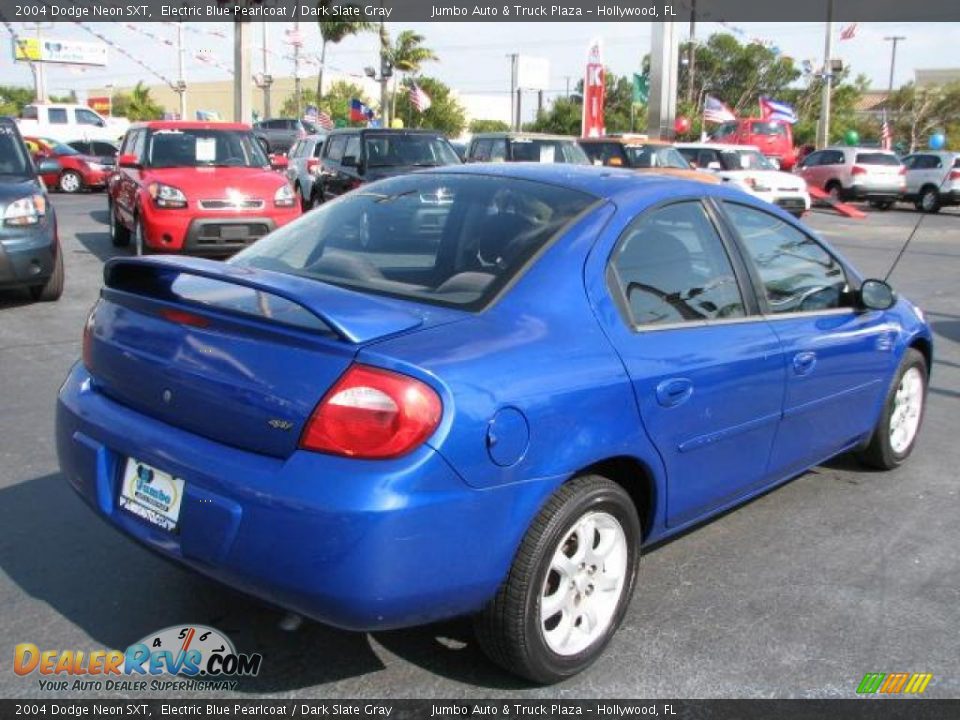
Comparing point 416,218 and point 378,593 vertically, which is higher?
point 416,218

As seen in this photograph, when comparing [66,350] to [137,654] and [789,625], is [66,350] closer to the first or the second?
[137,654]

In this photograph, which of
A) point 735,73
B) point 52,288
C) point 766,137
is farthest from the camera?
point 735,73

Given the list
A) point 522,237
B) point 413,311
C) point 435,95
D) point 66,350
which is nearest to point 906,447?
point 522,237

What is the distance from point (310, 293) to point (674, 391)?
125 cm

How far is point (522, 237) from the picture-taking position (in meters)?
3.23

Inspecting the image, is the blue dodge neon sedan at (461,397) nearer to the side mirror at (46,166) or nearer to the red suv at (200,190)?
the side mirror at (46,166)

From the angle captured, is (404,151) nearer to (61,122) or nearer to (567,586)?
(567,586)

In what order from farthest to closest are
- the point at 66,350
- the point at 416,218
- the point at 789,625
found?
1. the point at 66,350
2. the point at 416,218
3. the point at 789,625

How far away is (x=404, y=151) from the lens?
1468 cm

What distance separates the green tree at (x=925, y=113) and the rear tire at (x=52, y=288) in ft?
180

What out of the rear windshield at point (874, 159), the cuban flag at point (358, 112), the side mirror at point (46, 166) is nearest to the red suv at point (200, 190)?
the side mirror at point (46, 166)

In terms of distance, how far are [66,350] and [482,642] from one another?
5.54 meters

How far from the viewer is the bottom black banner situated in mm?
2758

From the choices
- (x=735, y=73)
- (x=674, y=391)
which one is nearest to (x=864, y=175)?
(x=674, y=391)
